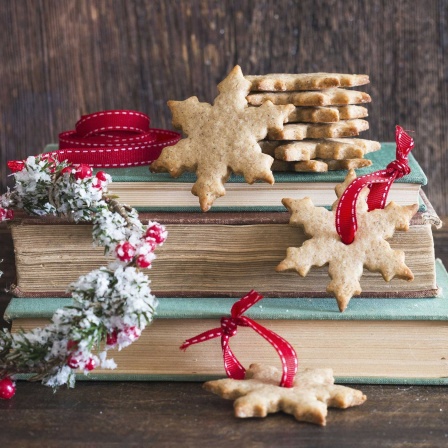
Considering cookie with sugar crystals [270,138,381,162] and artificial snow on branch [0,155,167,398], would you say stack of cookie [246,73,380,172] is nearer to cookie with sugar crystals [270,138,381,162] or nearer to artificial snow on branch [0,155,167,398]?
cookie with sugar crystals [270,138,381,162]

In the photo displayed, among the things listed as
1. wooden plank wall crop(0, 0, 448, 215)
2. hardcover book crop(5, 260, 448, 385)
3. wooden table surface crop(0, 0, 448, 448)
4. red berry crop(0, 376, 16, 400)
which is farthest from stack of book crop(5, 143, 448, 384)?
wooden plank wall crop(0, 0, 448, 215)

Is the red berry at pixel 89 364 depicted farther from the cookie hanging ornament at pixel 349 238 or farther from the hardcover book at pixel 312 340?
the cookie hanging ornament at pixel 349 238

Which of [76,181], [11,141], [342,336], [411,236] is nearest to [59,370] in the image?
[76,181]

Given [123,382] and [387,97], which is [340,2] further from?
[123,382]

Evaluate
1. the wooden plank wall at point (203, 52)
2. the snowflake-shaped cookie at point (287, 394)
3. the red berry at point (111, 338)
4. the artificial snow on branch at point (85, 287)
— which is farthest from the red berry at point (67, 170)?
the wooden plank wall at point (203, 52)

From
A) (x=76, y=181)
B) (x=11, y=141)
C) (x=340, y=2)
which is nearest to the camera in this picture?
(x=76, y=181)

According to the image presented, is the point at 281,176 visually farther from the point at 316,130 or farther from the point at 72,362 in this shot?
the point at 72,362
